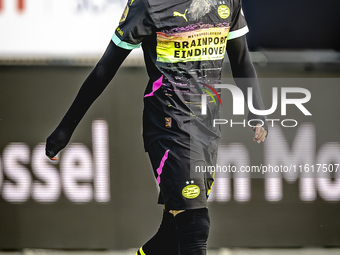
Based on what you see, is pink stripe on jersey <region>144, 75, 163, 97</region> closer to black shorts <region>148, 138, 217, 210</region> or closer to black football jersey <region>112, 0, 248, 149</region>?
black football jersey <region>112, 0, 248, 149</region>

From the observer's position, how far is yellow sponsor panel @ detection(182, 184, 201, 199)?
2424 mm

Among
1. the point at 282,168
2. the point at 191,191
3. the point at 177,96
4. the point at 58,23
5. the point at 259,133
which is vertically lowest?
the point at 282,168

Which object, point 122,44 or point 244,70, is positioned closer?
point 122,44

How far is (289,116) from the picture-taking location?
3494mm

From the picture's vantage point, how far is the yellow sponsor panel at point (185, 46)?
252cm

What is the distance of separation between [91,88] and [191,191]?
732 mm

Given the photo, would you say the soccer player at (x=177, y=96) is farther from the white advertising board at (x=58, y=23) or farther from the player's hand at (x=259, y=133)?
the white advertising board at (x=58, y=23)

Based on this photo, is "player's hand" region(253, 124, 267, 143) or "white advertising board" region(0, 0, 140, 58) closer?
"player's hand" region(253, 124, 267, 143)

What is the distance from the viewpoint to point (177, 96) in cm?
250

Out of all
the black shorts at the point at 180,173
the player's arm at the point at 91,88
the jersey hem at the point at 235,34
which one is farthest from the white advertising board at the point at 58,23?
the black shorts at the point at 180,173

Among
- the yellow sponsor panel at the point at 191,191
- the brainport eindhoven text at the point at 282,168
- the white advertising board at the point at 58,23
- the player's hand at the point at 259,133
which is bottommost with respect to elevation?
the brainport eindhoven text at the point at 282,168

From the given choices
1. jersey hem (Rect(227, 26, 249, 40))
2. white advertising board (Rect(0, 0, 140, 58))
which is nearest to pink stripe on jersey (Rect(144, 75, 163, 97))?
jersey hem (Rect(227, 26, 249, 40))

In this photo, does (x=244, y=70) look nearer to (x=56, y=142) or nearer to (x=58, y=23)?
(x=56, y=142)

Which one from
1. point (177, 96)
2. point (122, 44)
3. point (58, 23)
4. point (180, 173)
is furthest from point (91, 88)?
point (58, 23)
